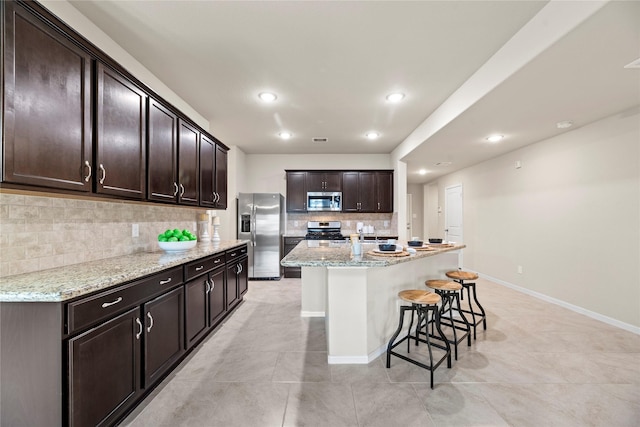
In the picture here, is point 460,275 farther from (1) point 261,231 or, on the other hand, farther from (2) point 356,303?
(1) point 261,231

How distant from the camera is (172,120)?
2.67 metres

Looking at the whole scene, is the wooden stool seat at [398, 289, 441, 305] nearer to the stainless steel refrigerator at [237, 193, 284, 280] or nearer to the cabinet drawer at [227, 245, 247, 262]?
the cabinet drawer at [227, 245, 247, 262]

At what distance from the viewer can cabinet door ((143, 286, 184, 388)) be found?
6.17ft

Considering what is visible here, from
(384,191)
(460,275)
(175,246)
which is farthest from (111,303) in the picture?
(384,191)

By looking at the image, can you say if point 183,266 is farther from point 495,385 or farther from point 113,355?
point 495,385

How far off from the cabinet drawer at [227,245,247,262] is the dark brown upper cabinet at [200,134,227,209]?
0.64m

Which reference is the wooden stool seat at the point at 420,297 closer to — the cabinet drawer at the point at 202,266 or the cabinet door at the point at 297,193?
the cabinet drawer at the point at 202,266

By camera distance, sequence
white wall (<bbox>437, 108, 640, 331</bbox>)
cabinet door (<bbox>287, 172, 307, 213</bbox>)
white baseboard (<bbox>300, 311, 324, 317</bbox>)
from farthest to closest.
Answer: cabinet door (<bbox>287, 172, 307, 213</bbox>) → white baseboard (<bbox>300, 311, 324, 317</bbox>) → white wall (<bbox>437, 108, 640, 331</bbox>)

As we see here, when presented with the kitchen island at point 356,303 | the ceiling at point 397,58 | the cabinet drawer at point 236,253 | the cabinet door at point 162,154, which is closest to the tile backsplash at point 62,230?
the cabinet door at point 162,154

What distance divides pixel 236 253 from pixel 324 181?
2.96 metres

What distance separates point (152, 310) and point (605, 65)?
3775mm

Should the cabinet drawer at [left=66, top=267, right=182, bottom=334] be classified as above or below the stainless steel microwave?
below

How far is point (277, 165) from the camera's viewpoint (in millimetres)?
6234

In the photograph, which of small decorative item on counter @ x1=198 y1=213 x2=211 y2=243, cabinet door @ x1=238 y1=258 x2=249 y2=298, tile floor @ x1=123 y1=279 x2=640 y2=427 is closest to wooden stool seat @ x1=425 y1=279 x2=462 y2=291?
tile floor @ x1=123 y1=279 x2=640 y2=427
